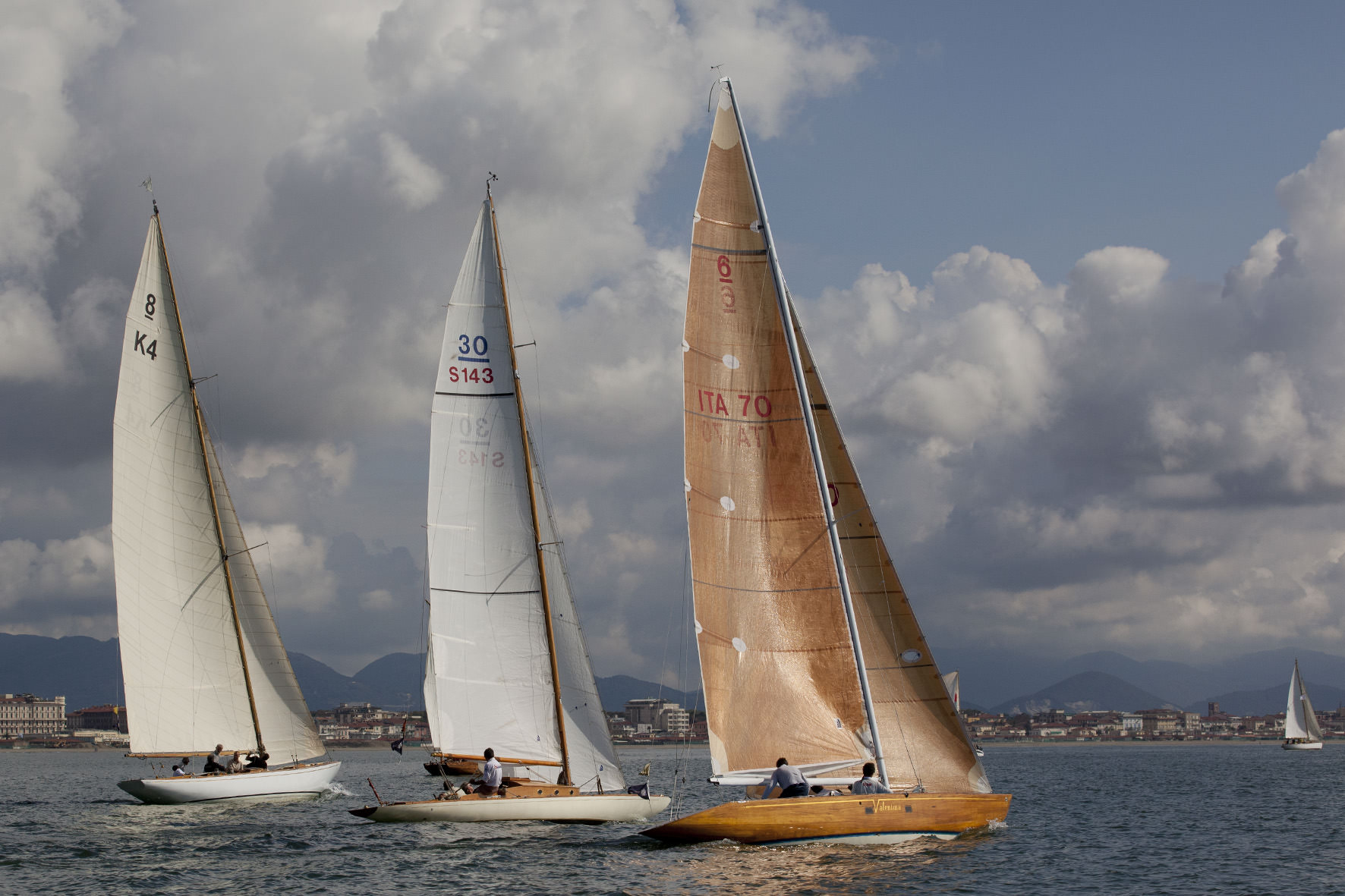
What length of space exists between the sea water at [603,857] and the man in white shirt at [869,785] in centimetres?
107

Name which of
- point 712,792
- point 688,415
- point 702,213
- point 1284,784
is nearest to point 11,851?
point 688,415

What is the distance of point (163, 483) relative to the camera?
4369cm

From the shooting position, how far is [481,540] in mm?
36781

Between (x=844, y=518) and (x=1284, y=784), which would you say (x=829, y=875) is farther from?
(x=1284, y=784)

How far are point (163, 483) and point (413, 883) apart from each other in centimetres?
2287

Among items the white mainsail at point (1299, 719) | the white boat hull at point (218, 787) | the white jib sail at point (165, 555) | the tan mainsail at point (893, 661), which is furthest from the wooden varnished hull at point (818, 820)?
the white mainsail at point (1299, 719)

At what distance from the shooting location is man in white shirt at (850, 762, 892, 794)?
25406 mm

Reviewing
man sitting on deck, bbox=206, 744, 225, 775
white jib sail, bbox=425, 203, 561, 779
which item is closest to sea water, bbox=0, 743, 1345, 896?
man sitting on deck, bbox=206, 744, 225, 775

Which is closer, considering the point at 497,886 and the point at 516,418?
the point at 497,886

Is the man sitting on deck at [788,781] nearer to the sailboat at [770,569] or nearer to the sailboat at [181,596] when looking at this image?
the sailboat at [770,569]

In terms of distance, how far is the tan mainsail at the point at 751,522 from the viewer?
86.2 feet

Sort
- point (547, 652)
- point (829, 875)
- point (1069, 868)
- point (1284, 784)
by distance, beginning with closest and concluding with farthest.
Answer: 1. point (829, 875)
2. point (1069, 868)
3. point (547, 652)
4. point (1284, 784)

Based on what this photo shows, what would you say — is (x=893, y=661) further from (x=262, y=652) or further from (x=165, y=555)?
(x=165, y=555)

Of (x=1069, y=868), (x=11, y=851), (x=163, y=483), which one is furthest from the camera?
(x=163, y=483)
